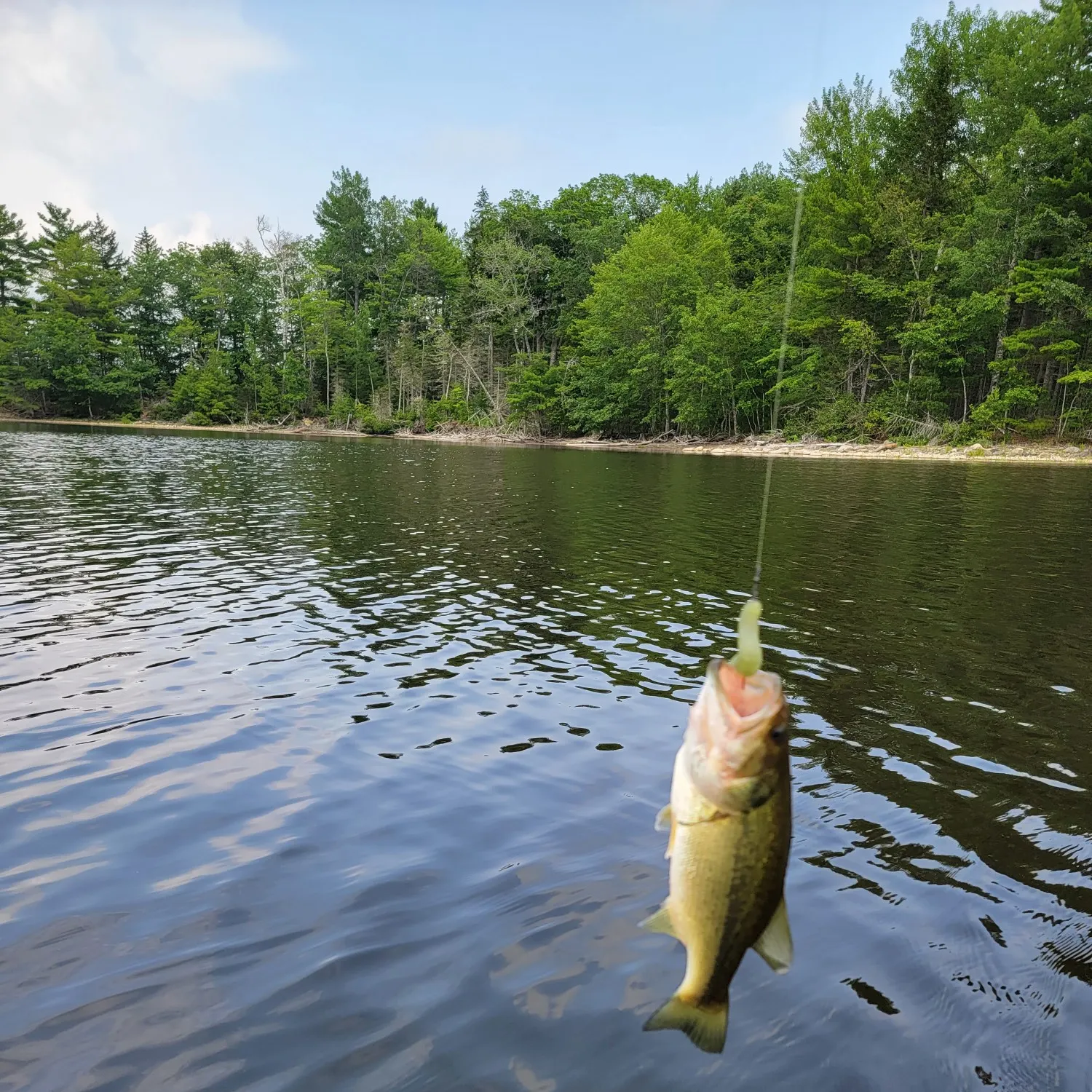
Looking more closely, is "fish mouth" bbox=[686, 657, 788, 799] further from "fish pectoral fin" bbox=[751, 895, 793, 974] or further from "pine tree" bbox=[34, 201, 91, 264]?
"pine tree" bbox=[34, 201, 91, 264]

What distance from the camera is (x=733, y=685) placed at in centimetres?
205

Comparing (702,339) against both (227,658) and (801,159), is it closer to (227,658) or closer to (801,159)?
(801,159)

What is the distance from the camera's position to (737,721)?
203 cm

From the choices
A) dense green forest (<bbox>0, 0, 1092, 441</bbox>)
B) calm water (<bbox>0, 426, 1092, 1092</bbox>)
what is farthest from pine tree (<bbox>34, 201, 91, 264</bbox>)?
calm water (<bbox>0, 426, 1092, 1092</bbox>)

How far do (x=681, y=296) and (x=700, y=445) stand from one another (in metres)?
14.7

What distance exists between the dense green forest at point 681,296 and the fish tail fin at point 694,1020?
53.9 metres

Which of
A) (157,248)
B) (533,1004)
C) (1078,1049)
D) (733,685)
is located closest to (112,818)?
(533,1004)

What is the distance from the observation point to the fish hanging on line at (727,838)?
2.04 m

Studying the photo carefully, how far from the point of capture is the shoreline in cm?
4784

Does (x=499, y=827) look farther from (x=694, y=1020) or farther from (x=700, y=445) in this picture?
(x=700, y=445)

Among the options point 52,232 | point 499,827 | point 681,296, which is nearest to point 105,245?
point 52,232

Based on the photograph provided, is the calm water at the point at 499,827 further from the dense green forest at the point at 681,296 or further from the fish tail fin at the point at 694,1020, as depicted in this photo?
the dense green forest at the point at 681,296

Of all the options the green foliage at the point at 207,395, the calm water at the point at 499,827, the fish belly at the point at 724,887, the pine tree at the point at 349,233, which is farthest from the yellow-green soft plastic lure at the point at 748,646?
the pine tree at the point at 349,233

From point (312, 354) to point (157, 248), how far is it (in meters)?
33.5
